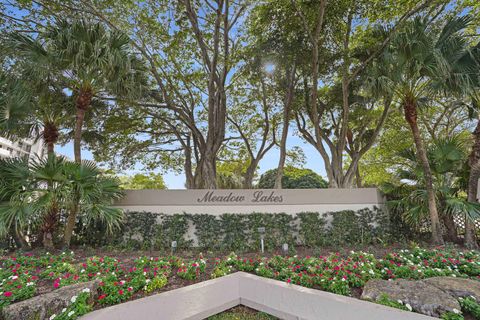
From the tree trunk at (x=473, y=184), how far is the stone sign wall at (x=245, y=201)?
1952 millimetres

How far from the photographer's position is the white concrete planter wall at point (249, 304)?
247 cm

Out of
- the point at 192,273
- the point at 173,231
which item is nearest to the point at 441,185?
the point at 192,273

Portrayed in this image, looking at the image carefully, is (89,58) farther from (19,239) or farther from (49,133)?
(19,239)

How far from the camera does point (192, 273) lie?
3.66 m

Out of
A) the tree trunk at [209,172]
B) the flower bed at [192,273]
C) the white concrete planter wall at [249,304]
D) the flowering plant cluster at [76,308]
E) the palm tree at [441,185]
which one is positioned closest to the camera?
the flowering plant cluster at [76,308]

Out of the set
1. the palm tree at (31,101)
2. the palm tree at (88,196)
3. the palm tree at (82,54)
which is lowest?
the palm tree at (88,196)

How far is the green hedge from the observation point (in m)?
6.29

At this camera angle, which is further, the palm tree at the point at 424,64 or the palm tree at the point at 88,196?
the palm tree at the point at 424,64

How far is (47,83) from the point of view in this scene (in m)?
6.69

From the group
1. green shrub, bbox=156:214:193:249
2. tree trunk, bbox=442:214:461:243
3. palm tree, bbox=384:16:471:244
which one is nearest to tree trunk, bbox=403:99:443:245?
palm tree, bbox=384:16:471:244

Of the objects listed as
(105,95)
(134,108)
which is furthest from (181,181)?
(105,95)

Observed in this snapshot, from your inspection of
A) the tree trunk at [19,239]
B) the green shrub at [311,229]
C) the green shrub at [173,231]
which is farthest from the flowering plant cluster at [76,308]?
the green shrub at [311,229]

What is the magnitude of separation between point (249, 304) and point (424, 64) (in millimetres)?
6189

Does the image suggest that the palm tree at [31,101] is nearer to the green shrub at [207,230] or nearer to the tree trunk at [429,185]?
the green shrub at [207,230]
